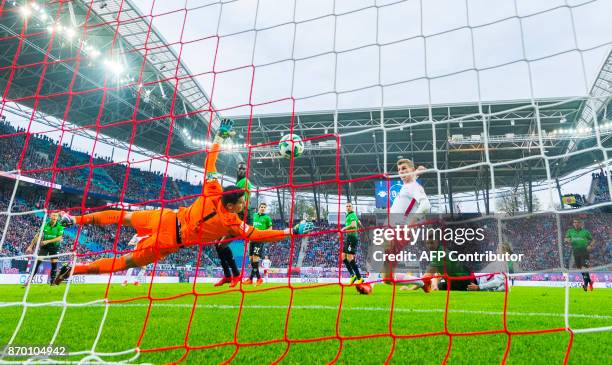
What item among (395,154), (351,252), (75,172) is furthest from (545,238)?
(75,172)

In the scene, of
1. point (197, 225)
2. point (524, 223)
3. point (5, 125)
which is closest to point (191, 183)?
point (5, 125)

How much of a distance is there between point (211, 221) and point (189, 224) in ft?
0.82

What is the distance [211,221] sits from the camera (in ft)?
15.2

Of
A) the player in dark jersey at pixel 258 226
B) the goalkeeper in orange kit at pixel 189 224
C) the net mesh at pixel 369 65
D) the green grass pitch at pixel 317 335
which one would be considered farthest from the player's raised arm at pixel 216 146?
the player in dark jersey at pixel 258 226

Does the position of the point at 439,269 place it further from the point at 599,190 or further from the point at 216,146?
the point at 599,190

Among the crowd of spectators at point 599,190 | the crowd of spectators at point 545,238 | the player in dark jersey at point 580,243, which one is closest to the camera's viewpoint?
the player in dark jersey at point 580,243

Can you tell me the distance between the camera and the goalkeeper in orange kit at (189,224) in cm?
430

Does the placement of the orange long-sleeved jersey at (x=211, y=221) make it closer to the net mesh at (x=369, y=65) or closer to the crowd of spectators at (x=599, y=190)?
the net mesh at (x=369, y=65)

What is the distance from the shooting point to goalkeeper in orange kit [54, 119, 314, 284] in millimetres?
4305

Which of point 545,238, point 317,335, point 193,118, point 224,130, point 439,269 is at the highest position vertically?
point 193,118

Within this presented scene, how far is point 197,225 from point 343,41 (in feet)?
8.25

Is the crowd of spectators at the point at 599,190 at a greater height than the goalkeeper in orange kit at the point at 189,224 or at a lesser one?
greater

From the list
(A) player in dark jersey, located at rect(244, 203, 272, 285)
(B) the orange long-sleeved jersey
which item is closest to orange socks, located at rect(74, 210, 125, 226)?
(B) the orange long-sleeved jersey

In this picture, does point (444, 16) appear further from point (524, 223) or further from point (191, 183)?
point (191, 183)
